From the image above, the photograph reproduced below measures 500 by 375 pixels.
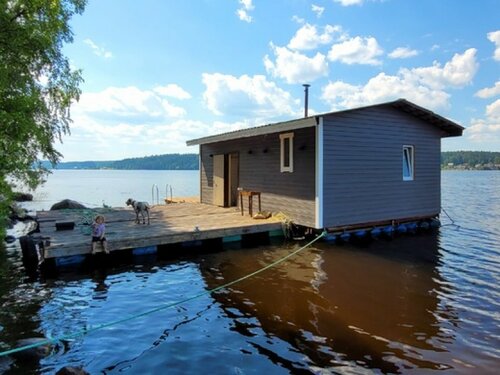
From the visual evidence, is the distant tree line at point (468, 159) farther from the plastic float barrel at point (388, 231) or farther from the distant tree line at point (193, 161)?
the plastic float barrel at point (388, 231)

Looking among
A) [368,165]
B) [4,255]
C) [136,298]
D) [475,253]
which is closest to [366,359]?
[136,298]

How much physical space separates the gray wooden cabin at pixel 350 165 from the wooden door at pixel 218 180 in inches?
59.2

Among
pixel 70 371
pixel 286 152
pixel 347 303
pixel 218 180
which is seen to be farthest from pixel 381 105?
pixel 70 371

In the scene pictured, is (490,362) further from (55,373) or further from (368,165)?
(368,165)

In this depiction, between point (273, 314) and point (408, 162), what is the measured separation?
9.66 metres

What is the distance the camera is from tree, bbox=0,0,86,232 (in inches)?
308

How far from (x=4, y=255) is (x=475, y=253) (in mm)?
13426

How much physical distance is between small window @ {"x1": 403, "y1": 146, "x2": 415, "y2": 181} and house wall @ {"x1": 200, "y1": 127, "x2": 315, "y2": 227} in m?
4.11

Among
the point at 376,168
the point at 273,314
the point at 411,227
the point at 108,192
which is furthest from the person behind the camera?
the point at 108,192

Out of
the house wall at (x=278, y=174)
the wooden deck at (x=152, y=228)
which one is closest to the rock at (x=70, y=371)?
the wooden deck at (x=152, y=228)

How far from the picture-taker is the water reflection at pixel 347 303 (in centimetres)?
513

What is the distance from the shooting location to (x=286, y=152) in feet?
43.1

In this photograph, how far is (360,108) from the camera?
39.1 ft

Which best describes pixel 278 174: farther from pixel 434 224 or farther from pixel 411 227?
pixel 434 224
